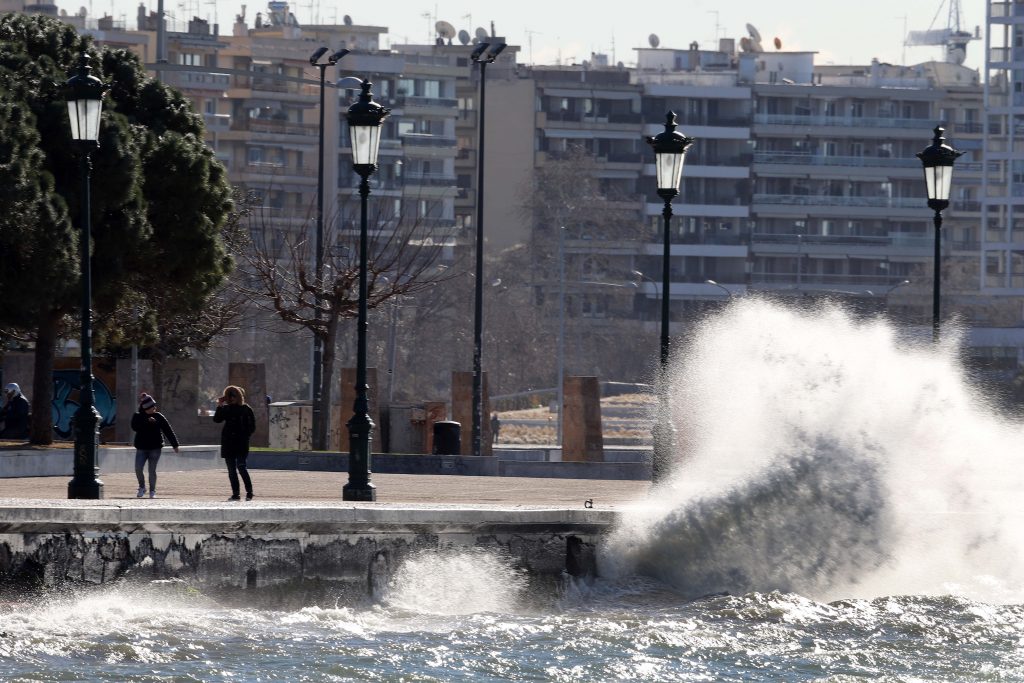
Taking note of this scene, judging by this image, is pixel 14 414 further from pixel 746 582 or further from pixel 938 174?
pixel 746 582

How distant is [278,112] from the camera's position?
4503 inches

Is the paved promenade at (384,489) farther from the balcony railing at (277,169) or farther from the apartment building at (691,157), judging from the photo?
the balcony railing at (277,169)

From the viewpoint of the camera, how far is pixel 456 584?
1912cm

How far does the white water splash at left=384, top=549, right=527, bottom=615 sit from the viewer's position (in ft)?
62.0

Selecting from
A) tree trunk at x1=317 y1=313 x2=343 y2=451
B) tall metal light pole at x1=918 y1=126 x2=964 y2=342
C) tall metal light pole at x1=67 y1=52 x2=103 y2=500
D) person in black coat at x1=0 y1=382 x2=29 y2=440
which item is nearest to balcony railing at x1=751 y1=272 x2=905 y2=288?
tree trunk at x1=317 y1=313 x2=343 y2=451

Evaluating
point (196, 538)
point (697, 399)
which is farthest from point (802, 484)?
point (196, 538)

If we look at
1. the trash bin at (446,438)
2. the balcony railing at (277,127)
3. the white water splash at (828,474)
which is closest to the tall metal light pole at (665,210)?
the white water splash at (828,474)

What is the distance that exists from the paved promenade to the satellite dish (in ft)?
309

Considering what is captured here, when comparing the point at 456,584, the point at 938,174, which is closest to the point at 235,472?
the point at 456,584

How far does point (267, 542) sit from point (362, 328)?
13.7 ft

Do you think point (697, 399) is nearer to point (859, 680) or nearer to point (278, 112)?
point (859, 680)

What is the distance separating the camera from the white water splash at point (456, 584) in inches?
744

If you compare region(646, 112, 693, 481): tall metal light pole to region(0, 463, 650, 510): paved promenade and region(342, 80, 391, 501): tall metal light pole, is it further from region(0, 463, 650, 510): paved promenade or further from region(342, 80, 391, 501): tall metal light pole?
region(342, 80, 391, 501): tall metal light pole

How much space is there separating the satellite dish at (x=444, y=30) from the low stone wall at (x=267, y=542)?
108351mm
